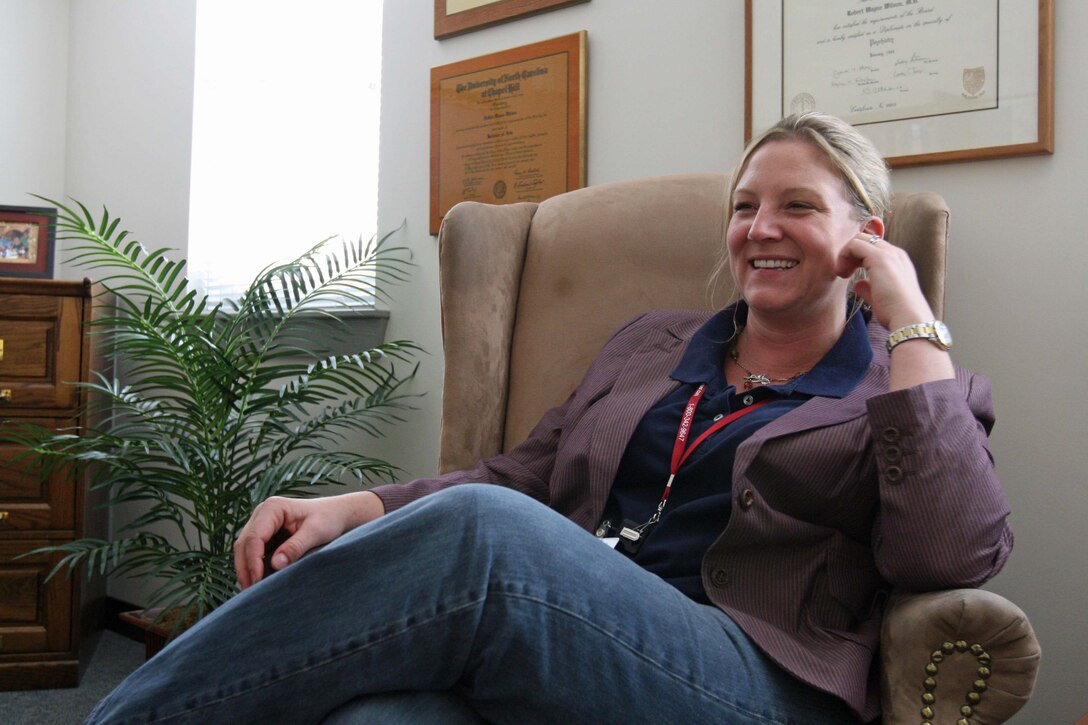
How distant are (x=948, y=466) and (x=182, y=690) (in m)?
0.84

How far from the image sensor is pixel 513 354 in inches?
75.5

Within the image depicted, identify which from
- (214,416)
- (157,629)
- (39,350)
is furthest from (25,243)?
(157,629)

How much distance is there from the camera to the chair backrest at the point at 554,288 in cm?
181

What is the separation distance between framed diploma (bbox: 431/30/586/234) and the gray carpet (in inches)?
62.0

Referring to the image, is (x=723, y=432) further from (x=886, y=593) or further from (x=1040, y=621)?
(x=1040, y=621)

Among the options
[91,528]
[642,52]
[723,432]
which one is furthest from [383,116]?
[723,432]

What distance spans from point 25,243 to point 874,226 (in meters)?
2.51

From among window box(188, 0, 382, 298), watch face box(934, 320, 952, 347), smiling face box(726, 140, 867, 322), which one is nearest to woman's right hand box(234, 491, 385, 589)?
smiling face box(726, 140, 867, 322)

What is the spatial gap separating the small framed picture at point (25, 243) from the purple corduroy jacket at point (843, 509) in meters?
2.01

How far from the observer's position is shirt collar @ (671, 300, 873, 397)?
1360mm

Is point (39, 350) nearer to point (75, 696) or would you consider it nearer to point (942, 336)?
A: point (75, 696)

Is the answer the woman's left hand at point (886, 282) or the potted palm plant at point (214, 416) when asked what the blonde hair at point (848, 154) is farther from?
the potted palm plant at point (214, 416)

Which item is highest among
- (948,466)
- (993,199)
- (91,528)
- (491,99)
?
(491,99)

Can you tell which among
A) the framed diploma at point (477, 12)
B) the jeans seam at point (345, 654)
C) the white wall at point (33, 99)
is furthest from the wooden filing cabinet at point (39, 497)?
the jeans seam at point (345, 654)
